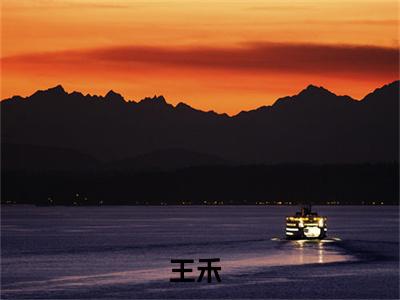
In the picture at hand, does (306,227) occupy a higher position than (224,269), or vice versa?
(306,227)

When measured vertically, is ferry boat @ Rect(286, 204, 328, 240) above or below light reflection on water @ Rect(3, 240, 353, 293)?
above

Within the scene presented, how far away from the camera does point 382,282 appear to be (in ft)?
341

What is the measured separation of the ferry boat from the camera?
173m

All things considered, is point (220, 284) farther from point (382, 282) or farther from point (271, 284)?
point (382, 282)

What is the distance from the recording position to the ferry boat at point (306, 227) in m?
173

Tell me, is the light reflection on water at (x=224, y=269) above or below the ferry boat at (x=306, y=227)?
below

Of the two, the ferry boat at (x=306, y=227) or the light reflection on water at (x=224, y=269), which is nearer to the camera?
the light reflection on water at (x=224, y=269)

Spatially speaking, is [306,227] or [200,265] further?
[306,227]

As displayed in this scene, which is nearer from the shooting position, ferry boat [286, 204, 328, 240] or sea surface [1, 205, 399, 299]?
sea surface [1, 205, 399, 299]

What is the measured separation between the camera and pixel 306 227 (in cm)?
17362

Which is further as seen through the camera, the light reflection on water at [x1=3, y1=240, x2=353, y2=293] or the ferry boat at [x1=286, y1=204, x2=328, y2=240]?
the ferry boat at [x1=286, y1=204, x2=328, y2=240]

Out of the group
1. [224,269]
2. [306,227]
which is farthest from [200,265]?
[306,227]

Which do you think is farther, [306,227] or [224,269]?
[306,227]

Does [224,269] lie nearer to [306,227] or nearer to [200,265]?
[200,265]
